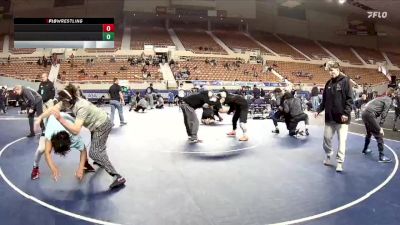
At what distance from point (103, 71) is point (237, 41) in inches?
691

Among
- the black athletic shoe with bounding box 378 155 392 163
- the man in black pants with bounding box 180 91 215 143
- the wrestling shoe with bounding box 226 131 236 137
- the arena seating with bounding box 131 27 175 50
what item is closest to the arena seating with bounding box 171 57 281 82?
the arena seating with bounding box 131 27 175 50

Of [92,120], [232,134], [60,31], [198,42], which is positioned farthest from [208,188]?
[198,42]

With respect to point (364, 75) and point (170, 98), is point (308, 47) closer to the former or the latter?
point (364, 75)

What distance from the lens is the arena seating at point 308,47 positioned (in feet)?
132

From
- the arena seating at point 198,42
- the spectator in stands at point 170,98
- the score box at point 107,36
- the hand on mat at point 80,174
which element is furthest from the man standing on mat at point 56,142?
the arena seating at point 198,42

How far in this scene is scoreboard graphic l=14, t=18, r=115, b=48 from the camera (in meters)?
16.5

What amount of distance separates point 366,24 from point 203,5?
20.0 metres

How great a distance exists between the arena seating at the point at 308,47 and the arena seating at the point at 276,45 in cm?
147

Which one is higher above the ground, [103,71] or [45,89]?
[103,71]

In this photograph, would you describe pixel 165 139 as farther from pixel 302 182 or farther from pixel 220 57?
pixel 220 57

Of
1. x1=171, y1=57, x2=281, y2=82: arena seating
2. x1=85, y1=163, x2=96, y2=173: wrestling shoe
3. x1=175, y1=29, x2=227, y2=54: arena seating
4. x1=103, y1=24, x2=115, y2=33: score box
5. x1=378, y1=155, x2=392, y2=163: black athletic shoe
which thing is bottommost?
x1=85, y1=163, x2=96, y2=173: wrestling shoe

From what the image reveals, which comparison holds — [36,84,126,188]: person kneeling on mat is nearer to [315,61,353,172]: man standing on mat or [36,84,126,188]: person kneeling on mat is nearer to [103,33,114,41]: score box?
[315,61,353,172]: man standing on mat

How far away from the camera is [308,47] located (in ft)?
140

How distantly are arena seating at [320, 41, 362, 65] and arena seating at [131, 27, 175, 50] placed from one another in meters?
21.0
